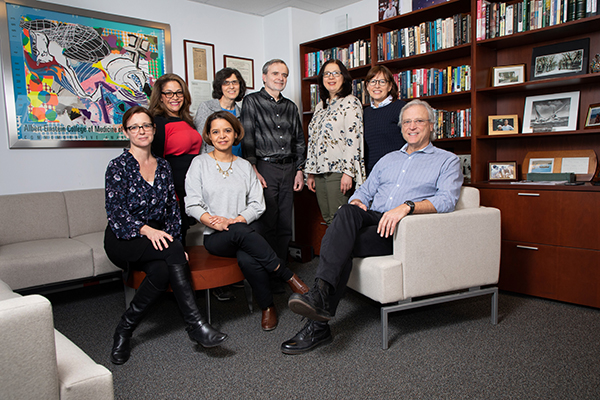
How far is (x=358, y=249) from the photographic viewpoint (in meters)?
2.24

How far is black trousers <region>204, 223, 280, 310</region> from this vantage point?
2332 mm

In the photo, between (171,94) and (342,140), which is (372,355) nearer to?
(342,140)

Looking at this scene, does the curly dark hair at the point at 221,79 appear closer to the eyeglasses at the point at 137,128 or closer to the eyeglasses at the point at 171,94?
the eyeglasses at the point at 171,94

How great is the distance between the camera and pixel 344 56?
402 centimetres

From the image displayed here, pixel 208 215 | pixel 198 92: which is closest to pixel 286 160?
pixel 208 215

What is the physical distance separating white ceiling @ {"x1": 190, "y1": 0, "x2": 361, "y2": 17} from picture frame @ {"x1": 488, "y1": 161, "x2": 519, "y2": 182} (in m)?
2.12

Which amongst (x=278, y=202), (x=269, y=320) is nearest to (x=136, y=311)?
(x=269, y=320)

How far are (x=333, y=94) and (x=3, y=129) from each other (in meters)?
2.38

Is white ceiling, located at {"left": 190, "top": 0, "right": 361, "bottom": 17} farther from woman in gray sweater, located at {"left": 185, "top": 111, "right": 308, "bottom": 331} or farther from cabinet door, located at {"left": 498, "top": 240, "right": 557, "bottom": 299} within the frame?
cabinet door, located at {"left": 498, "top": 240, "right": 557, "bottom": 299}

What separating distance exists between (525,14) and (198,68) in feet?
8.88

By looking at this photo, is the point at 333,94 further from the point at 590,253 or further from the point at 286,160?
the point at 590,253

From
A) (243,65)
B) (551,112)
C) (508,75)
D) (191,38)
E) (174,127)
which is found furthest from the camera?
(243,65)

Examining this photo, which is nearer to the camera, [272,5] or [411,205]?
[411,205]

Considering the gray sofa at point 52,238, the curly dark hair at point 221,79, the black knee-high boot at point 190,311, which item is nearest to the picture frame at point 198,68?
the curly dark hair at point 221,79
